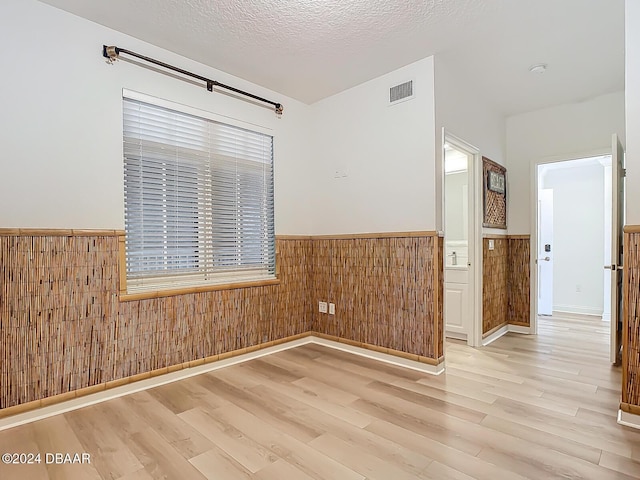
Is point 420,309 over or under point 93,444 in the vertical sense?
over

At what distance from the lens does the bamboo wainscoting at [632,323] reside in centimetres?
208

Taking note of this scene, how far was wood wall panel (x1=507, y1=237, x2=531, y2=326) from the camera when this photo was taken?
14.2ft

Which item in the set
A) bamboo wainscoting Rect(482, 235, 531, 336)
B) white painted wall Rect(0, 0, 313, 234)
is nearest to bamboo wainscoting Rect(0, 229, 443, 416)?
white painted wall Rect(0, 0, 313, 234)

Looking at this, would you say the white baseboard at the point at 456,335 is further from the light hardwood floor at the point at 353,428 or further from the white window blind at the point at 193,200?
the white window blind at the point at 193,200

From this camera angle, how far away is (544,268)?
5480 mm

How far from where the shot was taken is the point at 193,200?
9.75ft

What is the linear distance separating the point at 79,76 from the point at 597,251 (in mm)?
6636

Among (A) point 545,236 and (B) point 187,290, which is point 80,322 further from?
(A) point 545,236

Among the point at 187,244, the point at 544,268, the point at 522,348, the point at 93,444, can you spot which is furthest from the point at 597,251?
the point at 93,444

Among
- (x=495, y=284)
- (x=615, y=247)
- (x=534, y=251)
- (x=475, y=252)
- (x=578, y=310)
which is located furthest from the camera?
(x=578, y=310)

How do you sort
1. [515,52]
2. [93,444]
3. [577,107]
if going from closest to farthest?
[93,444] → [515,52] → [577,107]

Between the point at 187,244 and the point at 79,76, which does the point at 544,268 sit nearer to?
the point at 187,244

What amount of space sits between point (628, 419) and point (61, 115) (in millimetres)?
4005

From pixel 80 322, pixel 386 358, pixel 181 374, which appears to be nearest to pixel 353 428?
pixel 386 358
